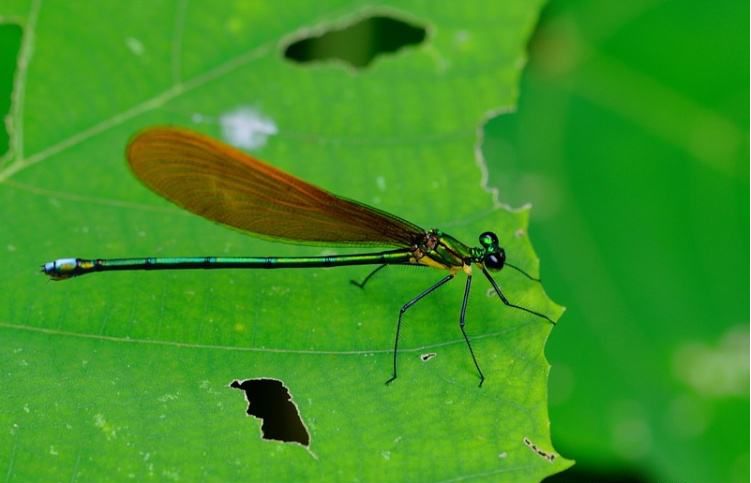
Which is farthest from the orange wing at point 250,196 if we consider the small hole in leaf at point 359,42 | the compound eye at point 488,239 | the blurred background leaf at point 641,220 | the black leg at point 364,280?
the blurred background leaf at point 641,220

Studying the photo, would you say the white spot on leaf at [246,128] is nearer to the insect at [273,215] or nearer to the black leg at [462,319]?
the insect at [273,215]

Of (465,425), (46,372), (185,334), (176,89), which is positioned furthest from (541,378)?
(176,89)

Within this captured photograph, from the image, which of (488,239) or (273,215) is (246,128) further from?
(488,239)

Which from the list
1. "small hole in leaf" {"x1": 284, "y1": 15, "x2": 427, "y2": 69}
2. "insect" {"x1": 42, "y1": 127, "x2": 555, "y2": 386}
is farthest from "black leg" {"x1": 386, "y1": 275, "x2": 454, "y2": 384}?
"small hole in leaf" {"x1": 284, "y1": 15, "x2": 427, "y2": 69}

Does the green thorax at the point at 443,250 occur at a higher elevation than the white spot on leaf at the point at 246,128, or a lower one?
lower

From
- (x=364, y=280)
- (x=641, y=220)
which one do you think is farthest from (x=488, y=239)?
(x=641, y=220)

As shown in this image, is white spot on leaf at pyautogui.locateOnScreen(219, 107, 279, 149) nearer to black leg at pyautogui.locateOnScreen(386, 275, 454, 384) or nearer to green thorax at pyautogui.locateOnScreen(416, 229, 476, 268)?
green thorax at pyautogui.locateOnScreen(416, 229, 476, 268)

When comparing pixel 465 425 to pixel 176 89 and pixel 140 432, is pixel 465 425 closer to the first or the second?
pixel 140 432
